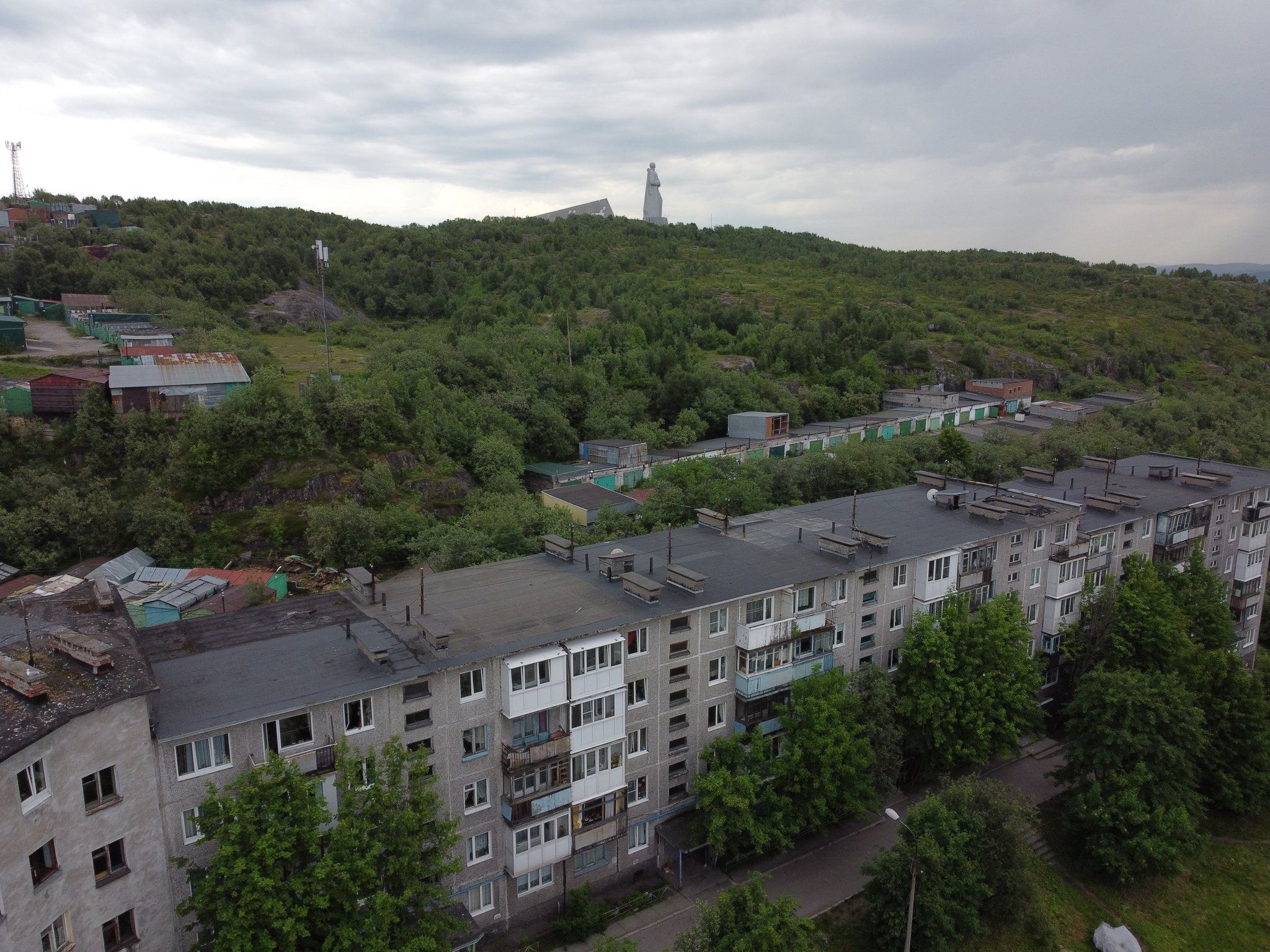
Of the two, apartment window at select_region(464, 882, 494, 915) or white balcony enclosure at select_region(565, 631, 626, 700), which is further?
apartment window at select_region(464, 882, 494, 915)

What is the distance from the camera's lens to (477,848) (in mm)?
18562

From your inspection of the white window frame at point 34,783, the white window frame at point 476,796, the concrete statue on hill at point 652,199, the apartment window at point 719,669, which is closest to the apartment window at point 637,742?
the apartment window at point 719,669

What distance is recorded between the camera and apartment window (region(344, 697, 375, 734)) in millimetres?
16109

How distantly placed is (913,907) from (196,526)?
35630mm

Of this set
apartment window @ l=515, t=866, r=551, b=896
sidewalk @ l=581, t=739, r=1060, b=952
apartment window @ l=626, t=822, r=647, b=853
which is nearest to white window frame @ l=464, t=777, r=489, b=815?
apartment window @ l=515, t=866, r=551, b=896

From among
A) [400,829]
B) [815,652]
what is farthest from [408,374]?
[400,829]

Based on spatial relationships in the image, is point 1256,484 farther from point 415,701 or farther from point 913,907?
point 415,701

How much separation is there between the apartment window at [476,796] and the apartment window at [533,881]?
7.61 ft

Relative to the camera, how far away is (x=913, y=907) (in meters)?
18.6

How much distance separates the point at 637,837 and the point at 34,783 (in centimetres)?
1419

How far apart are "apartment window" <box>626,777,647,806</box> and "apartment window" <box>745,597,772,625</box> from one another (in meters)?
5.17

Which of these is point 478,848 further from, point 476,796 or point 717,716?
point 717,716

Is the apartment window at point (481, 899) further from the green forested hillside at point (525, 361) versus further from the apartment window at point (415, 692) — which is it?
the green forested hillside at point (525, 361)

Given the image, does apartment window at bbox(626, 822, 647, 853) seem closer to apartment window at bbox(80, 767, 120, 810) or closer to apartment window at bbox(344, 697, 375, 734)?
apartment window at bbox(344, 697, 375, 734)
